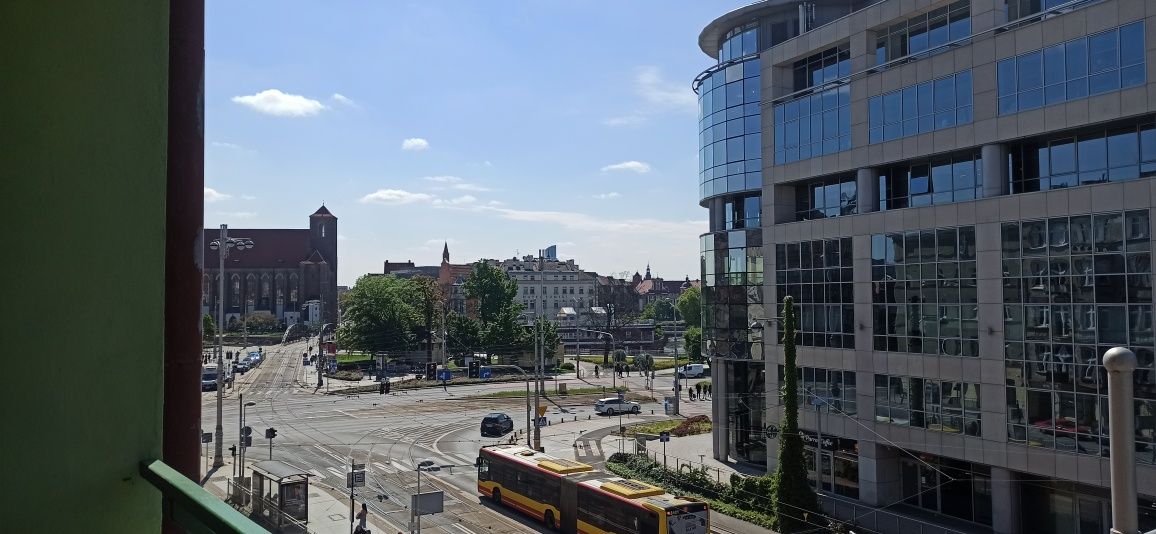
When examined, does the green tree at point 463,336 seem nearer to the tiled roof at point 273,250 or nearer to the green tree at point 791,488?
the green tree at point 791,488

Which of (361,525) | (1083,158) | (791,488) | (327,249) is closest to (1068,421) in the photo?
(1083,158)

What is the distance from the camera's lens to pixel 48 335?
2.49 meters

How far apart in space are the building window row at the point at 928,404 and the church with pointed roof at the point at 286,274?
12390 cm

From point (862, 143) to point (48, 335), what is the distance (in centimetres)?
3253

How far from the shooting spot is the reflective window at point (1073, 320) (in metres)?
22.9

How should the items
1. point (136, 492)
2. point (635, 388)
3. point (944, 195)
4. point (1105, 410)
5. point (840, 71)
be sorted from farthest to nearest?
point (635, 388) → point (840, 71) → point (944, 195) → point (1105, 410) → point (136, 492)

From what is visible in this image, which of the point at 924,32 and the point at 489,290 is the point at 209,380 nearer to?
the point at 489,290

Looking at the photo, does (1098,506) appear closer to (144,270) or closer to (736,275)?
(736,275)

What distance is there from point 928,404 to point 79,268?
99.4 feet

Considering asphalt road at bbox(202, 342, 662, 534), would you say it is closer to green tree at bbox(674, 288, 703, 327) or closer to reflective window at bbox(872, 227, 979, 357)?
reflective window at bbox(872, 227, 979, 357)

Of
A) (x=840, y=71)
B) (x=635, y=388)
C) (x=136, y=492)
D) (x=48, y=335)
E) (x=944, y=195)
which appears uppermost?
(x=840, y=71)

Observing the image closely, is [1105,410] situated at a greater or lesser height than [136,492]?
lesser

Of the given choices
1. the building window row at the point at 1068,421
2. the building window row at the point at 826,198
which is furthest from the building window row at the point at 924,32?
the building window row at the point at 1068,421

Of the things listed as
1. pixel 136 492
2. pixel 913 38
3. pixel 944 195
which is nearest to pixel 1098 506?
pixel 944 195
